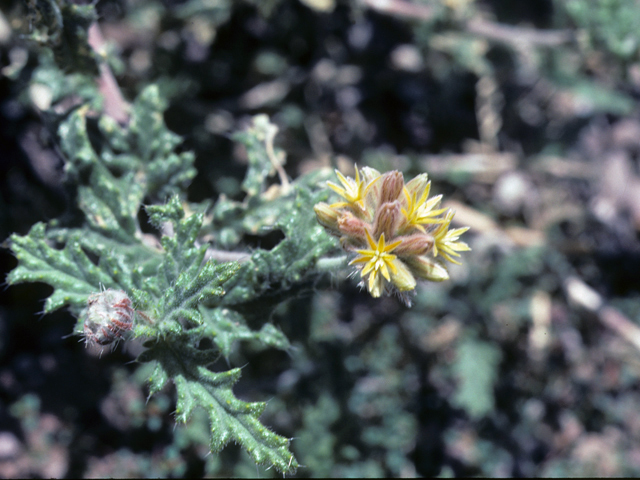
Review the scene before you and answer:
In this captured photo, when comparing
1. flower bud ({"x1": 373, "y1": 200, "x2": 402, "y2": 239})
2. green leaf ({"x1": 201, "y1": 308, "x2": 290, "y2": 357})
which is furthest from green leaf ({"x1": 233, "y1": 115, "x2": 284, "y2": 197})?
flower bud ({"x1": 373, "y1": 200, "x2": 402, "y2": 239})

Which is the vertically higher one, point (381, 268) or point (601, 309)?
point (381, 268)

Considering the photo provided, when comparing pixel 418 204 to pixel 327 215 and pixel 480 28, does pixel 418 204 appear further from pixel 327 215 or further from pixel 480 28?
pixel 480 28

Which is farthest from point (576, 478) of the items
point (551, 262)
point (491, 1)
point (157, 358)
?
point (491, 1)

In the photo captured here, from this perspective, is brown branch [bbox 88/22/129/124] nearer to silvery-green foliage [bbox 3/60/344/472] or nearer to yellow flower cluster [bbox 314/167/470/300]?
silvery-green foliage [bbox 3/60/344/472]

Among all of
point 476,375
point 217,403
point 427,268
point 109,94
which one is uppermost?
point 109,94

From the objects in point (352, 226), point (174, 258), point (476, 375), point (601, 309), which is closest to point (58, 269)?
point (174, 258)

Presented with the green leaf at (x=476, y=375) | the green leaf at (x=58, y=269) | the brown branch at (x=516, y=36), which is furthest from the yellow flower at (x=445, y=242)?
the brown branch at (x=516, y=36)
